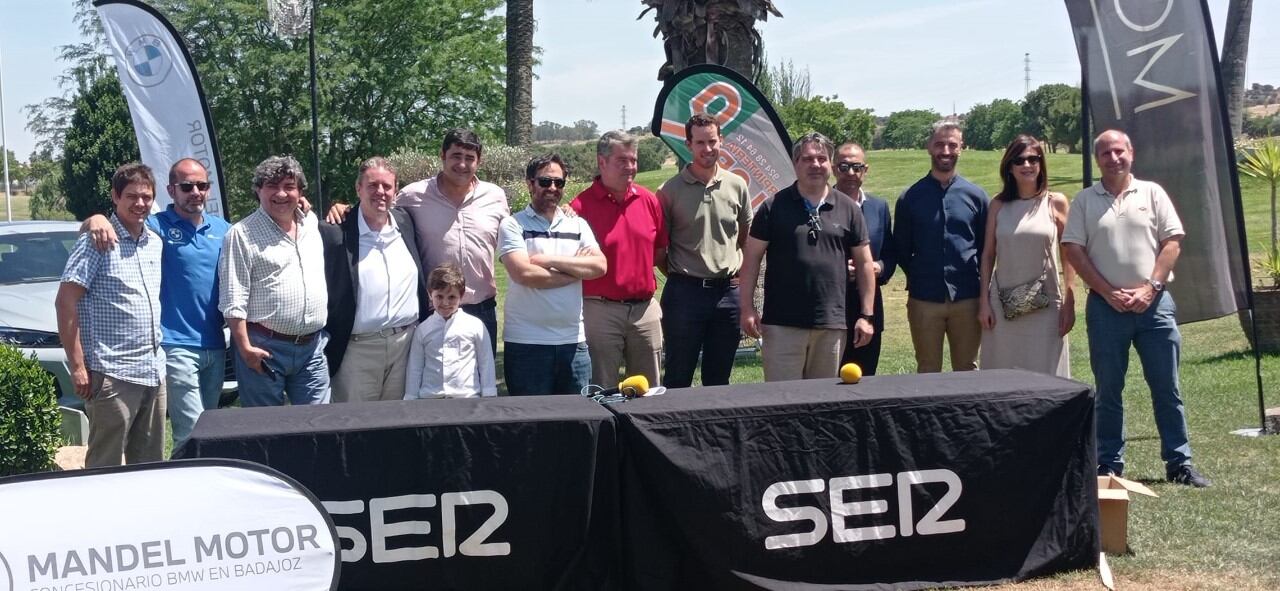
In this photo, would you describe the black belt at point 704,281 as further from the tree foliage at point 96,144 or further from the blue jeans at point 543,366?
the tree foliage at point 96,144

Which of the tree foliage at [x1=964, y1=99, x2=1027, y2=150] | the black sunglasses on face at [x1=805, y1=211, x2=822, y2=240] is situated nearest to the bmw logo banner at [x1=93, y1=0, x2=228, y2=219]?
the black sunglasses on face at [x1=805, y1=211, x2=822, y2=240]

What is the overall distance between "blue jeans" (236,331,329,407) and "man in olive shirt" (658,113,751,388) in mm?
1844

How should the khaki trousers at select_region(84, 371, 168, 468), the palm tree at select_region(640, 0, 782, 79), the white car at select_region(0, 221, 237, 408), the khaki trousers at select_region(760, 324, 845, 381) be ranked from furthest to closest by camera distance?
the palm tree at select_region(640, 0, 782, 79), the white car at select_region(0, 221, 237, 408), the khaki trousers at select_region(760, 324, 845, 381), the khaki trousers at select_region(84, 371, 168, 468)

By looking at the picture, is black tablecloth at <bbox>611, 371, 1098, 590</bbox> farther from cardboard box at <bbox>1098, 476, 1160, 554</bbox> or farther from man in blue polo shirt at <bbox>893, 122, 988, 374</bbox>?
man in blue polo shirt at <bbox>893, 122, 988, 374</bbox>

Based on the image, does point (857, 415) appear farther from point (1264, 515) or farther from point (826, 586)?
point (1264, 515)

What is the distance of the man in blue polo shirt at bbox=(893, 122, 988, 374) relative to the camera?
20.4 feet

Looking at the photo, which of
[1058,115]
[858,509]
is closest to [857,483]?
[858,509]

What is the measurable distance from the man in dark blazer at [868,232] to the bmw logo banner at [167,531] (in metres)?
3.31

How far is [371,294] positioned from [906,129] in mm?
79979

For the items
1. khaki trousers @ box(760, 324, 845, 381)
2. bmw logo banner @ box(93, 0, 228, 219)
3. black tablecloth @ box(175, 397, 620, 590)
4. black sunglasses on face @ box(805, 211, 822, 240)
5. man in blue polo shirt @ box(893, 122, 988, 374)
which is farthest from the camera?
bmw logo banner @ box(93, 0, 228, 219)

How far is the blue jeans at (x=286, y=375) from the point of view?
5219mm

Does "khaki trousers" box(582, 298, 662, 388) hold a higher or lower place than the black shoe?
higher

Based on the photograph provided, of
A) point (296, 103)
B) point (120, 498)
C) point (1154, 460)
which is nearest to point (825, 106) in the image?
point (296, 103)

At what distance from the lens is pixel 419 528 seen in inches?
166
